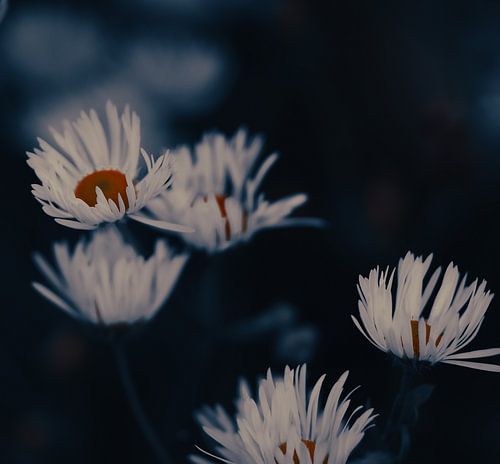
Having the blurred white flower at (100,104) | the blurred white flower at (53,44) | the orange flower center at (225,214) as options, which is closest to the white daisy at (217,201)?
the orange flower center at (225,214)

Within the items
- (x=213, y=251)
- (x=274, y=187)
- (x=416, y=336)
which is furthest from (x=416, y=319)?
(x=274, y=187)

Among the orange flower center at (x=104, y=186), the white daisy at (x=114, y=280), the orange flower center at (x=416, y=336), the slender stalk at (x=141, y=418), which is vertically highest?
the orange flower center at (x=104, y=186)

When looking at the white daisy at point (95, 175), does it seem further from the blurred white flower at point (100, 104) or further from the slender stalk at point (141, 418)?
the blurred white flower at point (100, 104)

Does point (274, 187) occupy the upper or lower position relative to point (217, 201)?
upper

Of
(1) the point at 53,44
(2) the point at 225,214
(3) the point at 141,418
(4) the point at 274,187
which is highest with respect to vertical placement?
(1) the point at 53,44

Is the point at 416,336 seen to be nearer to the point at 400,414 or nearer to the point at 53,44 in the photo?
the point at 400,414

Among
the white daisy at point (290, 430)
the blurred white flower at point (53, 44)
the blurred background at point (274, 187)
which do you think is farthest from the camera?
the blurred white flower at point (53, 44)

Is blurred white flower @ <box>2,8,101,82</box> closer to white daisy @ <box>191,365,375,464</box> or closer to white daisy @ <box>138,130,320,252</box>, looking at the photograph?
white daisy @ <box>138,130,320,252</box>

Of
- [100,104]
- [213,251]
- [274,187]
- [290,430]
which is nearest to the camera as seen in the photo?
[290,430]
